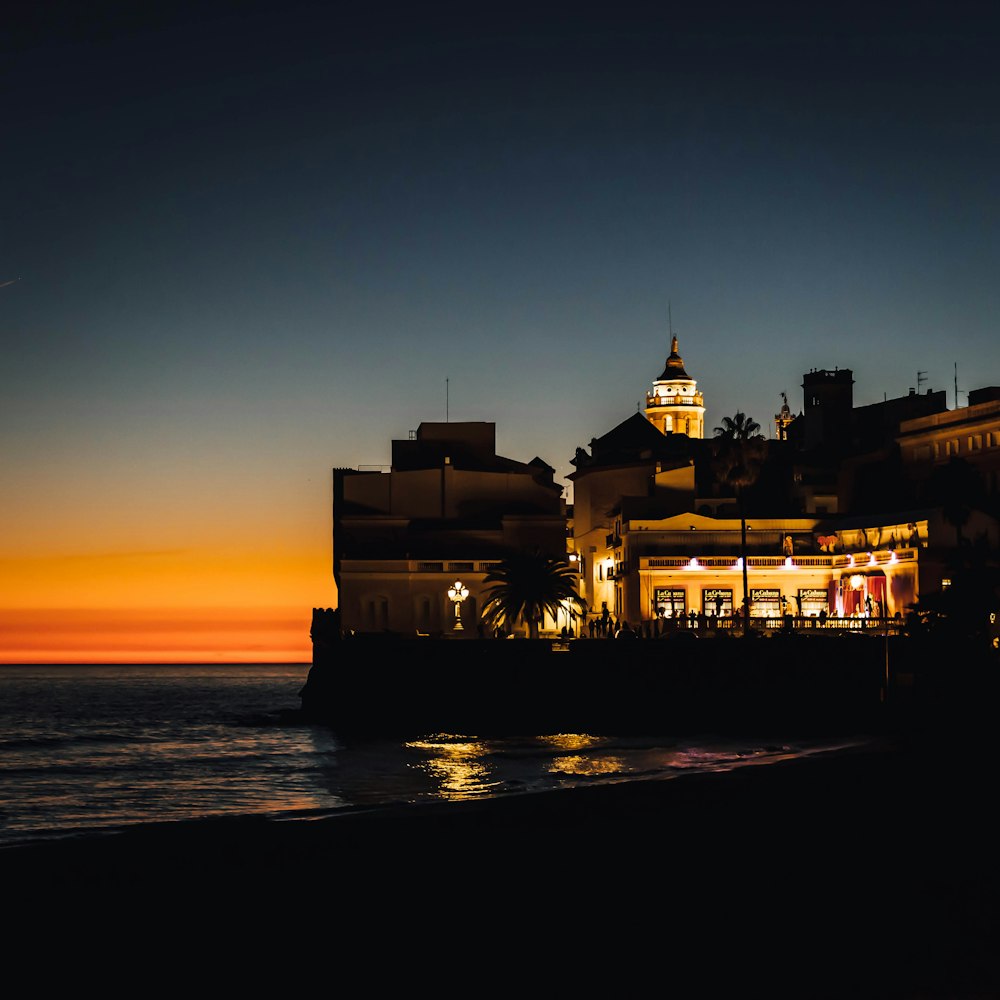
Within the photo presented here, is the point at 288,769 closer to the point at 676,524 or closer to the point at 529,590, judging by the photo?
the point at 529,590

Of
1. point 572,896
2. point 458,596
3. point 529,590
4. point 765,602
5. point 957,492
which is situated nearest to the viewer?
point 572,896

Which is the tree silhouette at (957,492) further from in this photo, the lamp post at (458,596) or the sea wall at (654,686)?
the lamp post at (458,596)

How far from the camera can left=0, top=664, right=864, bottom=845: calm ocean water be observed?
3781 cm

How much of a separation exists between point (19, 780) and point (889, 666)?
37097mm

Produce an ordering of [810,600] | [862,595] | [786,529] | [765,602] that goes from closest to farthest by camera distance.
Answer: [862,595], [765,602], [810,600], [786,529]

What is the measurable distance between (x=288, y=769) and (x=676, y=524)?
39.3 m

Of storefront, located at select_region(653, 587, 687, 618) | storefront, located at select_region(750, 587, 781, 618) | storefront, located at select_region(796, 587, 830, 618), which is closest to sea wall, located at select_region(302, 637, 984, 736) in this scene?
storefront, located at select_region(653, 587, 687, 618)

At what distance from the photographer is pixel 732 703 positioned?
64.4m

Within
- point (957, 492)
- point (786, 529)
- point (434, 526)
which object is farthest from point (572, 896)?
point (434, 526)

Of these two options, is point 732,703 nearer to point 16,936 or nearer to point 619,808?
point 619,808

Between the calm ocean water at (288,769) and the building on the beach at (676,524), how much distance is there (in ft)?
58.5

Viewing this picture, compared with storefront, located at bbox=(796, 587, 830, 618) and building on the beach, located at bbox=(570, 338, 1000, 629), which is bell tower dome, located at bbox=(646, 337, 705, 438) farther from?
storefront, located at bbox=(796, 587, 830, 618)

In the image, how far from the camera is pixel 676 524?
8431 cm

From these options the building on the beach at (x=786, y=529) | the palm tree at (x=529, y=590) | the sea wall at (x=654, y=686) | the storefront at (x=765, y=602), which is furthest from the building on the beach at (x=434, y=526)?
the storefront at (x=765, y=602)
